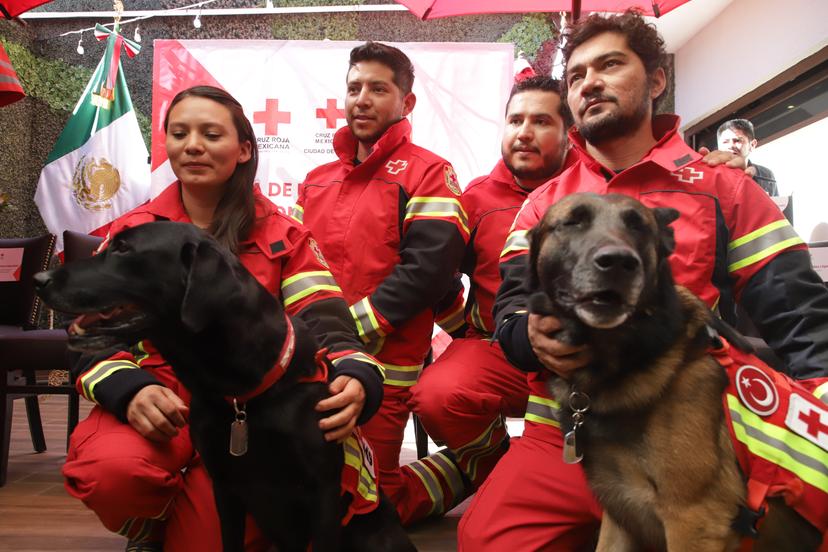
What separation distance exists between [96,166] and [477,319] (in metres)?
4.80

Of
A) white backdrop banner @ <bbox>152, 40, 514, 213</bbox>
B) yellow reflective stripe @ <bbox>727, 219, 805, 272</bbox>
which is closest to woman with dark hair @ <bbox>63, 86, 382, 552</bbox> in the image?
yellow reflective stripe @ <bbox>727, 219, 805, 272</bbox>

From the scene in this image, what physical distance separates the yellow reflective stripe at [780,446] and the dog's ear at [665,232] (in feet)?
1.08

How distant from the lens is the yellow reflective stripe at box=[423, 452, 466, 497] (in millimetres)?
2510

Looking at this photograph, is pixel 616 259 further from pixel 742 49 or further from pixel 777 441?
pixel 742 49

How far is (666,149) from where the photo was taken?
1765 millimetres

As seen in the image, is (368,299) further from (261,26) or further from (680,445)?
(261,26)

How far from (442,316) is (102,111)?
477 centimetres

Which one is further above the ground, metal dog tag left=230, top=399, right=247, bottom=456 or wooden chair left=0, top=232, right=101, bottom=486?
metal dog tag left=230, top=399, right=247, bottom=456

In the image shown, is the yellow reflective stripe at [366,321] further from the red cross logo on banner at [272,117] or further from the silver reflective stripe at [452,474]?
the red cross logo on banner at [272,117]

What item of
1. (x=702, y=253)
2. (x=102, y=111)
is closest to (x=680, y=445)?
(x=702, y=253)

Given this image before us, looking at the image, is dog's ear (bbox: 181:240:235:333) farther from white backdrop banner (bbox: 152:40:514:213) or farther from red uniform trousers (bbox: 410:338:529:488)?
white backdrop banner (bbox: 152:40:514:213)

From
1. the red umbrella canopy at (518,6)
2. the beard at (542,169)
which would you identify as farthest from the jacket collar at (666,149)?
the red umbrella canopy at (518,6)

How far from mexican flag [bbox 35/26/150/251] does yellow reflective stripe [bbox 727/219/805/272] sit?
5.52 metres

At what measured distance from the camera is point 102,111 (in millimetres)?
6074
